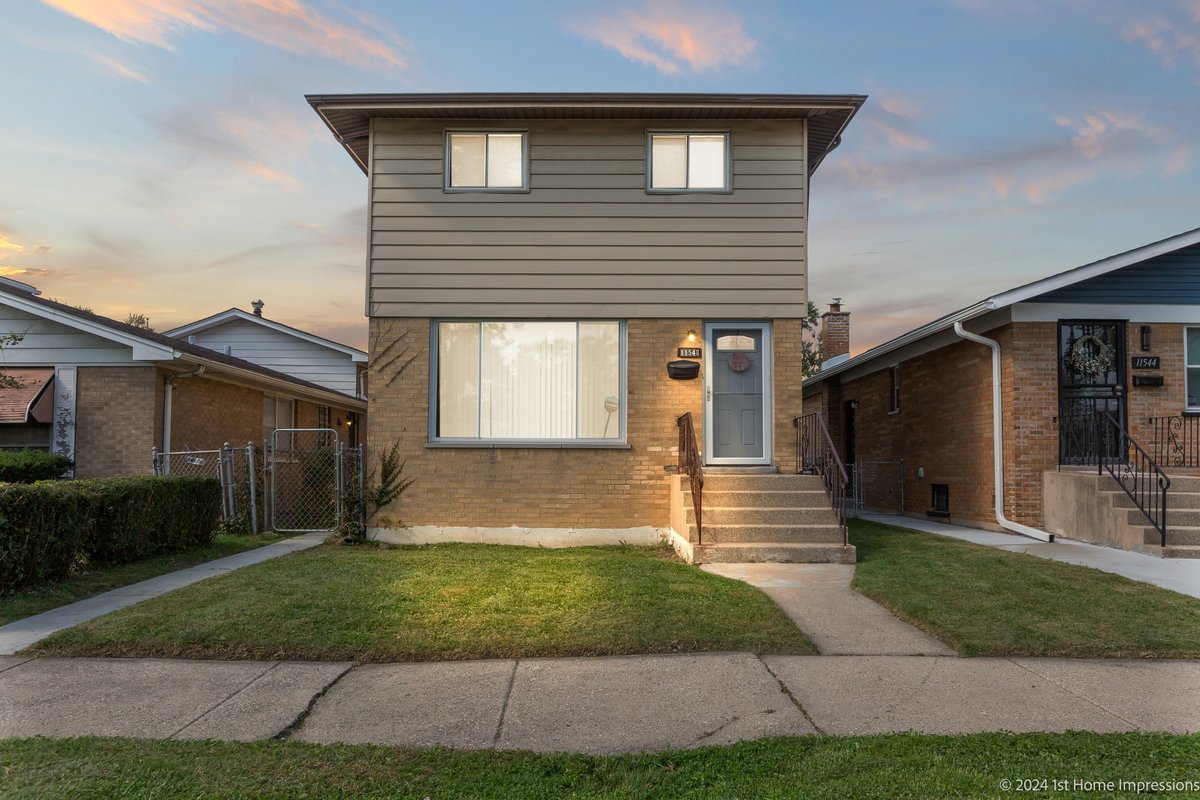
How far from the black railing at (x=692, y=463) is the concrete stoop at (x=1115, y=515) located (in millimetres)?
5512

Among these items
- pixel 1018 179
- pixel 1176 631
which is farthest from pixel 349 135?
pixel 1018 179

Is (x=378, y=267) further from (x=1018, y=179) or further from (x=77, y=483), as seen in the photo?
(x=1018, y=179)

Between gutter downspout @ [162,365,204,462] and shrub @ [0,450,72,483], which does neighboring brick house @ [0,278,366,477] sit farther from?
shrub @ [0,450,72,483]

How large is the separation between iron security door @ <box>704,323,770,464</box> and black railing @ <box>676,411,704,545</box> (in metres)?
0.44

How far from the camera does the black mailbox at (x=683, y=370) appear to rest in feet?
34.2

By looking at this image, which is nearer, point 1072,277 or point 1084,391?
point 1072,277

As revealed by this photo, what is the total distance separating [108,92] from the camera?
39.9ft

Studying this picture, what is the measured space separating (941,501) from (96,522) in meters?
13.5

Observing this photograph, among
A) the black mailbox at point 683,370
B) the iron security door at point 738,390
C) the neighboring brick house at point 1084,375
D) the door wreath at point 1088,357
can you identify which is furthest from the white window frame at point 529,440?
the door wreath at point 1088,357

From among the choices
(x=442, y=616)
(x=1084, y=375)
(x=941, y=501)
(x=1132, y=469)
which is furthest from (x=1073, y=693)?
(x=941, y=501)

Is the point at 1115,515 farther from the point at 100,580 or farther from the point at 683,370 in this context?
the point at 100,580

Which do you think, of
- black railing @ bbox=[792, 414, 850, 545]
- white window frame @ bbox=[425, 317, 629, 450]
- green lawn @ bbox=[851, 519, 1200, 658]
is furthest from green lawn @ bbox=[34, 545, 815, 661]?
white window frame @ bbox=[425, 317, 629, 450]

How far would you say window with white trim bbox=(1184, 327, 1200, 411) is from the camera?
12148 millimetres

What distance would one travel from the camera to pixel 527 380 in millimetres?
10758
